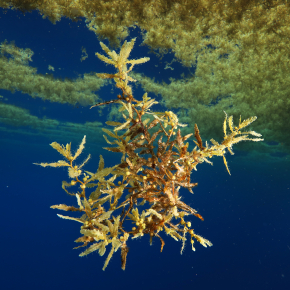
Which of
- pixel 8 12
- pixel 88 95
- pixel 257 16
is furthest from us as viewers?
pixel 88 95

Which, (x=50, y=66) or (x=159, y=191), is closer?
(x=159, y=191)

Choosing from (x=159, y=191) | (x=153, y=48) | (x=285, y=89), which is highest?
(x=285, y=89)

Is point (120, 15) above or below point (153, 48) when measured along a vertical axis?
below

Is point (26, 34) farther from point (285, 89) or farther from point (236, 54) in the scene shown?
point (285, 89)

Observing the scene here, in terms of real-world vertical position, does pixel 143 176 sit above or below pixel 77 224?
below

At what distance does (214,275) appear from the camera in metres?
46.0

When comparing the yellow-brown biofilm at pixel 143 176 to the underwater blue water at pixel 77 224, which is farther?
the underwater blue water at pixel 77 224

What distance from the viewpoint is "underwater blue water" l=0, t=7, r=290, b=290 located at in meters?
7.00

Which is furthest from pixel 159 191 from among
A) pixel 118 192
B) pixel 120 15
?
pixel 120 15

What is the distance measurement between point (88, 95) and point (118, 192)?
32.9 ft

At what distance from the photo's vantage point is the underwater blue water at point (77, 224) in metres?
7.00

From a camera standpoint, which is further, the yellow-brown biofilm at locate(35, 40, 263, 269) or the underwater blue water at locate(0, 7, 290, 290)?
the underwater blue water at locate(0, 7, 290, 290)

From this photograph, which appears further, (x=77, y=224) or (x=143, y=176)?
(x=77, y=224)

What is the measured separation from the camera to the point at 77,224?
202ft
